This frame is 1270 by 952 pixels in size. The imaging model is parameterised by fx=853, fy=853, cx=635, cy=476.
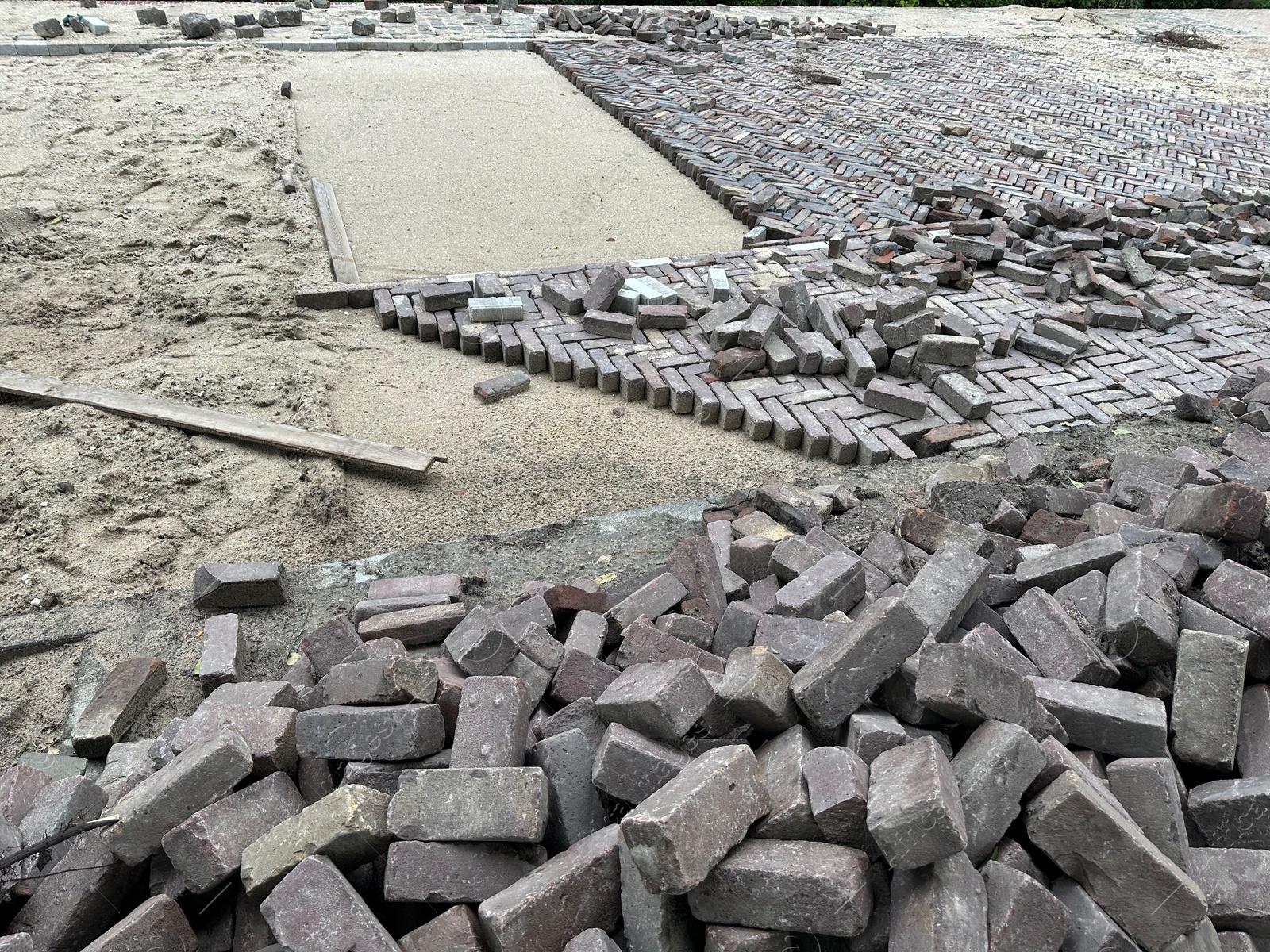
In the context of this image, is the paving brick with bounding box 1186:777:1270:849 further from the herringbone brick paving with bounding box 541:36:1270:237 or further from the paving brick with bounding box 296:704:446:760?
the herringbone brick paving with bounding box 541:36:1270:237

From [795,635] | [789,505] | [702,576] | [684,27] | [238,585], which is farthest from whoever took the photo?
[684,27]

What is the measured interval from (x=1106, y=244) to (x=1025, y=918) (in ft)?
25.6

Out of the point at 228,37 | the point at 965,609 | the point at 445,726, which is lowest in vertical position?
the point at 445,726

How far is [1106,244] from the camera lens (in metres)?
8.16

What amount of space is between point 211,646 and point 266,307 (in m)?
3.85

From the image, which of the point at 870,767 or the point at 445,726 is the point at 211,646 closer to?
the point at 445,726

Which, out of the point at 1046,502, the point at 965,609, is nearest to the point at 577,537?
the point at 965,609

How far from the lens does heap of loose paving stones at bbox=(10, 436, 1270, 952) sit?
2.15 metres

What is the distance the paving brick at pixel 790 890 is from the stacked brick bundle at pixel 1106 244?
20.3 feet

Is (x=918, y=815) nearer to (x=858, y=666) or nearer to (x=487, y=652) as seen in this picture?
(x=858, y=666)

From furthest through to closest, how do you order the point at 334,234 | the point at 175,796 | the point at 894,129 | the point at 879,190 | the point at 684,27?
1. the point at 684,27
2. the point at 894,129
3. the point at 879,190
4. the point at 334,234
5. the point at 175,796

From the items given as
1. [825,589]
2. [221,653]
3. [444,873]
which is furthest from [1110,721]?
[221,653]

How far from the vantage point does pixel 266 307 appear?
6.77 m

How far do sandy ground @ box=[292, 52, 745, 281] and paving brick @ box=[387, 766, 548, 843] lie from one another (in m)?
6.00
